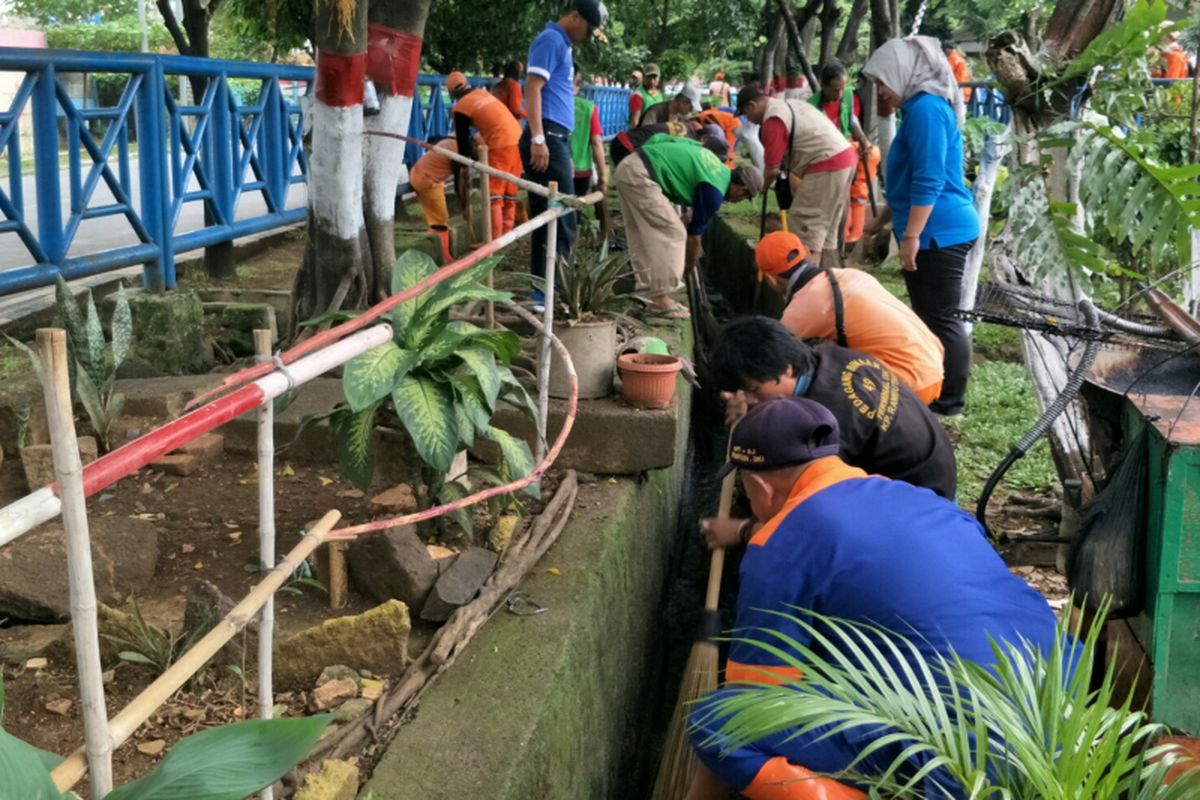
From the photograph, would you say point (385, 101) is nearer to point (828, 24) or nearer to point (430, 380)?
point (430, 380)

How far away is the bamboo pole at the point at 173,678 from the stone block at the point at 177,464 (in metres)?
2.31

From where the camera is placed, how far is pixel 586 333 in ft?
14.6

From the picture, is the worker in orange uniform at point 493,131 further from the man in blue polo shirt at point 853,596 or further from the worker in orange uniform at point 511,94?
the man in blue polo shirt at point 853,596

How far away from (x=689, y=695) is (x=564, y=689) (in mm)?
935

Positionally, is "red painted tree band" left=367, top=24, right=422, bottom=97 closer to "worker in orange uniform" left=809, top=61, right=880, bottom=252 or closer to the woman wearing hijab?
the woman wearing hijab

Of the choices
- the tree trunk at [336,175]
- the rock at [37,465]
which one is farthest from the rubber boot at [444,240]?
the rock at [37,465]

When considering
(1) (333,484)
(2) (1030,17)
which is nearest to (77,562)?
(1) (333,484)

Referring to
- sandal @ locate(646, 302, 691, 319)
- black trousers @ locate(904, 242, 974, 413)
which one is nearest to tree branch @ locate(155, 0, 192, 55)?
sandal @ locate(646, 302, 691, 319)

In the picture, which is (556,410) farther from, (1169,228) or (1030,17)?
(1030,17)

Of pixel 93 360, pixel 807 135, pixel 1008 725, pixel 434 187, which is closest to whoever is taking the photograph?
pixel 1008 725

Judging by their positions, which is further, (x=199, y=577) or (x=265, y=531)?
(x=199, y=577)

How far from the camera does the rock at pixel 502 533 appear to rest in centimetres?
334

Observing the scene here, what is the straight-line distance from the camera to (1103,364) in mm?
3553

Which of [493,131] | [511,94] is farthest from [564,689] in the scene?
[511,94]
